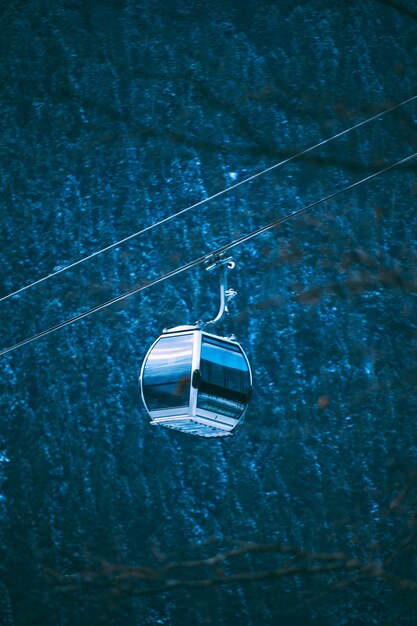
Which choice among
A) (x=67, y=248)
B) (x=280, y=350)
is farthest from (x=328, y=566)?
(x=67, y=248)

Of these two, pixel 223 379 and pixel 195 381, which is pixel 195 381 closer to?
pixel 195 381

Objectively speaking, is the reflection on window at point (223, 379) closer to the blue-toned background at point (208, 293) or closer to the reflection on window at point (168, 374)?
the reflection on window at point (168, 374)

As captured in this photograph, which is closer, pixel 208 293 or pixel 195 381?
pixel 195 381

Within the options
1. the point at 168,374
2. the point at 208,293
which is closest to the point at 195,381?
the point at 168,374

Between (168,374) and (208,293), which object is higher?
(208,293)

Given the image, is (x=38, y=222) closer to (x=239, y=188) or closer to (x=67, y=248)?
(x=67, y=248)

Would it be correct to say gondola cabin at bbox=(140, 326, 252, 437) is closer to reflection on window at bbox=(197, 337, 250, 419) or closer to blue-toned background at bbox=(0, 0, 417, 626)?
reflection on window at bbox=(197, 337, 250, 419)
